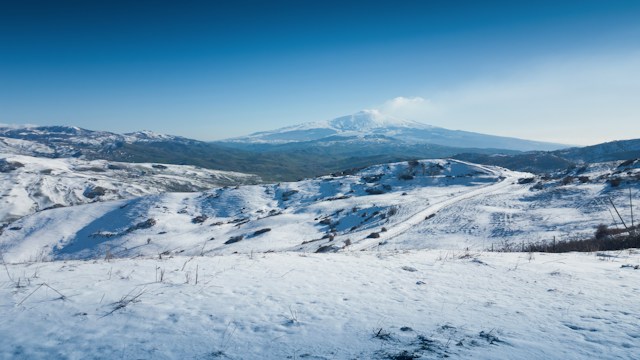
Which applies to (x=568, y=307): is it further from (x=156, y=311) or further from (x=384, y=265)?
(x=156, y=311)

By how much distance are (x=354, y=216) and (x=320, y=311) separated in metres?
39.7

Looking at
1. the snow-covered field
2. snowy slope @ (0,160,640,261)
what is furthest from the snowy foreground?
snowy slope @ (0,160,640,261)

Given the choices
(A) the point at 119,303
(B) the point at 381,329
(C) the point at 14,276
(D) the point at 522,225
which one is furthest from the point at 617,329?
(D) the point at 522,225

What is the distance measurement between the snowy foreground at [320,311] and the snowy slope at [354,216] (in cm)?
502

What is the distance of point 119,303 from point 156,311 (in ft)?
2.36

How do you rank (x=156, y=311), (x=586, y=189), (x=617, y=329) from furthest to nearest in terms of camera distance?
(x=586, y=189) < (x=156, y=311) < (x=617, y=329)

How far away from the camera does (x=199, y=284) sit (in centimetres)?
667

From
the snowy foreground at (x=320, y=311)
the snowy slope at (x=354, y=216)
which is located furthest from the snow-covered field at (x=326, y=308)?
the snowy slope at (x=354, y=216)

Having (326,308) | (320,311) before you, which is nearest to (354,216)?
(326,308)

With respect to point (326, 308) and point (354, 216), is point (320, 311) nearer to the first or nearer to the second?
point (326, 308)

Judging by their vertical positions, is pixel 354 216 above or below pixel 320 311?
below

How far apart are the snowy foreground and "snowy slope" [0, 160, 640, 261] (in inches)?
198

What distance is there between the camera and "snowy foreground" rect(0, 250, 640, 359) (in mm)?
4180

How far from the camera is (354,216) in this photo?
147 ft
